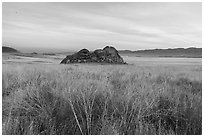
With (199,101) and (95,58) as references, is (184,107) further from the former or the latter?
(95,58)

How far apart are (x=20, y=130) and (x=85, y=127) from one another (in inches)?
33.2

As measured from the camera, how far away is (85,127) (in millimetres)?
2889

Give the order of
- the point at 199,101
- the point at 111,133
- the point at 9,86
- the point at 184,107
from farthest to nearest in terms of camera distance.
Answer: the point at 9,86
the point at 199,101
the point at 184,107
the point at 111,133

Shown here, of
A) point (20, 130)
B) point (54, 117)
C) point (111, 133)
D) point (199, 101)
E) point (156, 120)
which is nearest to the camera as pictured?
point (111, 133)

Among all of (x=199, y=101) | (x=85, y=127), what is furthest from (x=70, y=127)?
(x=199, y=101)

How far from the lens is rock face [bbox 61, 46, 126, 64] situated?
953 inches

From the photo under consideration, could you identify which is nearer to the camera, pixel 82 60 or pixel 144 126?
pixel 144 126

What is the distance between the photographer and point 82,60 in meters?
24.2

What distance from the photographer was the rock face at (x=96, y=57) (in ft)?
79.4

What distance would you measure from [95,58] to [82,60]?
157 centimetres

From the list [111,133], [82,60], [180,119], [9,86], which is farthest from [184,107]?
[82,60]

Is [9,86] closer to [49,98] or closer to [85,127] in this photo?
[49,98]

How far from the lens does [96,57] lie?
24.9m

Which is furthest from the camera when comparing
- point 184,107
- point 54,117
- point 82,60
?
point 82,60
